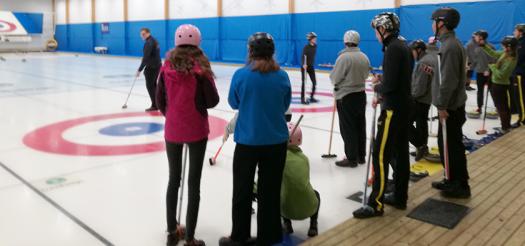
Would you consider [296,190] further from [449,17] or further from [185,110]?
[449,17]

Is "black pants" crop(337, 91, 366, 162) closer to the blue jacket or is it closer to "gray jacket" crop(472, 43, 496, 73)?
the blue jacket

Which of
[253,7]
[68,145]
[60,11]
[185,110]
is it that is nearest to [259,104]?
[185,110]

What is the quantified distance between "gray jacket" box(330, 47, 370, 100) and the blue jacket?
8.42 ft

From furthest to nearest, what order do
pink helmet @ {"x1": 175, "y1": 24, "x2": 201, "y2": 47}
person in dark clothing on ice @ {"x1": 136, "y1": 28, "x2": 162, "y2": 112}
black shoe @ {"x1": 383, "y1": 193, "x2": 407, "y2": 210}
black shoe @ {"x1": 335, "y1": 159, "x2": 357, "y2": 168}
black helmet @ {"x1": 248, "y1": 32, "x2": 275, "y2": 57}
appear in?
person in dark clothing on ice @ {"x1": 136, "y1": 28, "x2": 162, "y2": 112} < black shoe @ {"x1": 335, "y1": 159, "x2": 357, "y2": 168} < black shoe @ {"x1": 383, "y1": 193, "x2": 407, "y2": 210} < pink helmet @ {"x1": 175, "y1": 24, "x2": 201, "y2": 47} < black helmet @ {"x1": 248, "y1": 32, "x2": 275, "y2": 57}

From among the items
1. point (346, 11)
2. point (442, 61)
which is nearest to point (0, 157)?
point (442, 61)

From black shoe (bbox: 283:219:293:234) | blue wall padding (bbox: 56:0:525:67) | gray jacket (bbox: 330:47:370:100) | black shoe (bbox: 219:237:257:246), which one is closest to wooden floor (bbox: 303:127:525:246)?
black shoe (bbox: 283:219:293:234)

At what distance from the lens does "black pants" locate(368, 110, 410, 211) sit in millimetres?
3787

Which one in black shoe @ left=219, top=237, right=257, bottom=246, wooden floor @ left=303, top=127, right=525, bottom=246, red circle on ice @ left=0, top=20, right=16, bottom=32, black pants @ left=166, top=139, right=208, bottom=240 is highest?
red circle on ice @ left=0, top=20, right=16, bottom=32

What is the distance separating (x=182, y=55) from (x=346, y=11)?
59.3 feet

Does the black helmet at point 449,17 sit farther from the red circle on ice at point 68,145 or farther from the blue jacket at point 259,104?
the red circle on ice at point 68,145

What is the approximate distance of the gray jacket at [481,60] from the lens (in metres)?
9.10

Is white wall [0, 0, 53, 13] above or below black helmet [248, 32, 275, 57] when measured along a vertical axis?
above

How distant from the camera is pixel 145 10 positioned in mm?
31031

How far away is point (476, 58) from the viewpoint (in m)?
9.30
